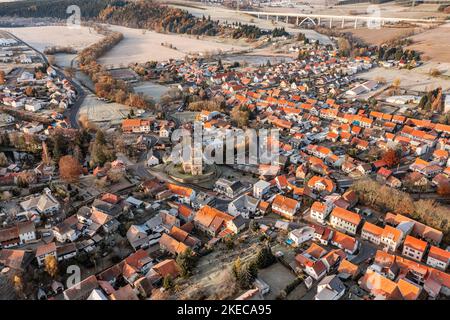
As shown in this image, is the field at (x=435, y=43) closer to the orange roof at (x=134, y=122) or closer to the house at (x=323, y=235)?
the orange roof at (x=134, y=122)

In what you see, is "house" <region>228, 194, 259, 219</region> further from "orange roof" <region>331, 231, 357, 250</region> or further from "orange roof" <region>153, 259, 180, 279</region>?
"orange roof" <region>153, 259, 180, 279</region>

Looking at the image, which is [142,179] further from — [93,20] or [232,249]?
[93,20]

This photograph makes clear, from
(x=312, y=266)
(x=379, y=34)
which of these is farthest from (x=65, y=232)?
(x=379, y=34)

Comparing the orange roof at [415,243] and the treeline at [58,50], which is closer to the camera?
the orange roof at [415,243]

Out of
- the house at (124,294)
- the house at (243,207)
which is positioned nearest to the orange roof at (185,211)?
the house at (243,207)

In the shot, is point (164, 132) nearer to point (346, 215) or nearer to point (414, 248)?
point (346, 215)

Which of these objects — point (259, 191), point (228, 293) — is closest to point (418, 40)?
point (259, 191)
